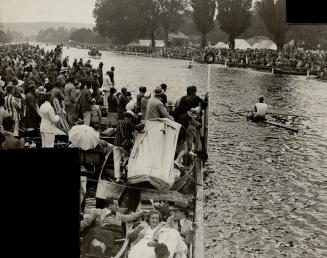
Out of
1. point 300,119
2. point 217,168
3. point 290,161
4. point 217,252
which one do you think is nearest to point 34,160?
point 217,252

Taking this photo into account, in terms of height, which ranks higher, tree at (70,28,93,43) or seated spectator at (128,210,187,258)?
tree at (70,28,93,43)

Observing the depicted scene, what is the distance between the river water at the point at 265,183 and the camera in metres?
8.48

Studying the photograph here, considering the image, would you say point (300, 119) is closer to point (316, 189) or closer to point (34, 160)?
point (316, 189)

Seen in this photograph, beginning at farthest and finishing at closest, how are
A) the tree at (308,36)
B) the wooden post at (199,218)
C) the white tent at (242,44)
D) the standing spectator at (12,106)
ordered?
the white tent at (242,44)
the tree at (308,36)
the standing spectator at (12,106)
the wooden post at (199,218)

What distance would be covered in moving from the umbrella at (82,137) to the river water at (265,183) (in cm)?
92

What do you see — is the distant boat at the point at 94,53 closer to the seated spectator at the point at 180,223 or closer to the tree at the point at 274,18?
the tree at the point at 274,18

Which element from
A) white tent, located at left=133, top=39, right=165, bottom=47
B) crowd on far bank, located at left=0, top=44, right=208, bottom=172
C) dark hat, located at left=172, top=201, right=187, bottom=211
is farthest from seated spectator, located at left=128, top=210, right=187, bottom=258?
white tent, located at left=133, top=39, right=165, bottom=47

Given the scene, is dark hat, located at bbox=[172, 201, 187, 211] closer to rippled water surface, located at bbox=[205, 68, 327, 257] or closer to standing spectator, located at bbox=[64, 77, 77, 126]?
rippled water surface, located at bbox=[205, 68, 327, 257]

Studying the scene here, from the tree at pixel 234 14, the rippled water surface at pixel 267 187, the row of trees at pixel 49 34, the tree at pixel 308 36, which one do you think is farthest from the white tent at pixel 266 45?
the row of trees at pixel 49 34

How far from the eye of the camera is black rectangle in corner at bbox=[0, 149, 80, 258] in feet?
21.0

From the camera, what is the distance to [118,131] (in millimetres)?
9242

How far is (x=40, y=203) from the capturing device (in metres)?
6.50

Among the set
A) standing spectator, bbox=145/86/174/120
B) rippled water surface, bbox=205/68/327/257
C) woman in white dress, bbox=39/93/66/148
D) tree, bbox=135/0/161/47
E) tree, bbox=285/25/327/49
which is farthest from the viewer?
tree, bbox=285/25/327/49

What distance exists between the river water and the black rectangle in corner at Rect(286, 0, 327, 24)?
3679 mm
